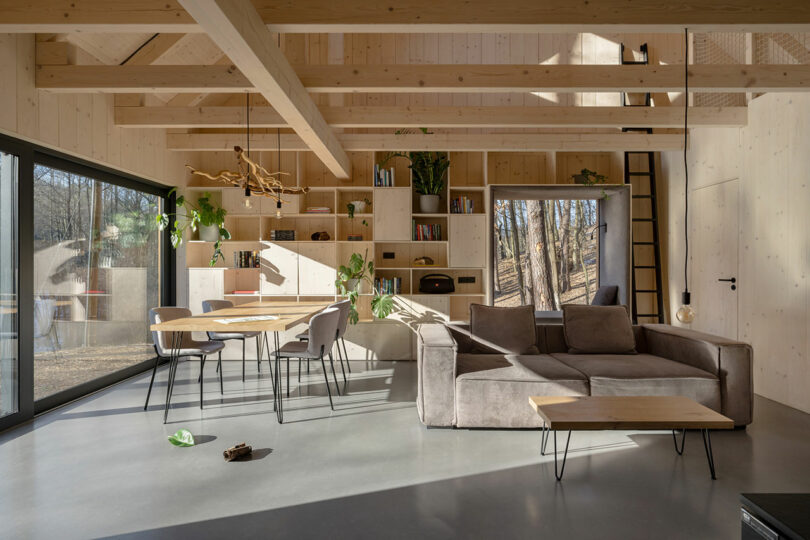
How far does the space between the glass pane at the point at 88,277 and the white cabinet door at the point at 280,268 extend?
1.36 meters

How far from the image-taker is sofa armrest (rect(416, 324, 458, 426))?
381cm

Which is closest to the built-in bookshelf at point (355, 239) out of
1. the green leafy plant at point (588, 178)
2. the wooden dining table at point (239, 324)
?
the green leafy plant at point (588, 178)

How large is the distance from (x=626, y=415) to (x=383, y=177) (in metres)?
4.81

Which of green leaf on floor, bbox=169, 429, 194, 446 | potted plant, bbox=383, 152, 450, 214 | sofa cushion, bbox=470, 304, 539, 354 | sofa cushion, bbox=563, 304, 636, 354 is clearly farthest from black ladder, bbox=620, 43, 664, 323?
green leaf on floor, bbox=169, 429, 194, 446

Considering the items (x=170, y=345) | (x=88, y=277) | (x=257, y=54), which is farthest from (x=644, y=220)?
(x=88, y=277)

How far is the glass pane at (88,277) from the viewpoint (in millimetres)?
4340

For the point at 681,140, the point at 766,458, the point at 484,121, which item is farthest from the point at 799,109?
the point at 766,458

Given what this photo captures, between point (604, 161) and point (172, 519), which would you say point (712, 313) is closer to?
point (604, 161)

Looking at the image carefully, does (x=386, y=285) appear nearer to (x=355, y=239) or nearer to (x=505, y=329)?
(x=355, y=239)

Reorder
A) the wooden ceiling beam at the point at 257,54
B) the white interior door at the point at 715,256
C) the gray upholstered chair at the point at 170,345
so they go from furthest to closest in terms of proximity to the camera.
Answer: the white interior door at the point at 715,256
the gray upholstered chair at the point at 170,345
the wooden ceiling beam at the point at 257,54

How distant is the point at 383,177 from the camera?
22.6 ft

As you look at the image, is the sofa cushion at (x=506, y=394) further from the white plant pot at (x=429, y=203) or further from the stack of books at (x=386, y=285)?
the white plant pot at (x=429, y=203)

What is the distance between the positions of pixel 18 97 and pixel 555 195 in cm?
582

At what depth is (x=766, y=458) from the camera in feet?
10.5
